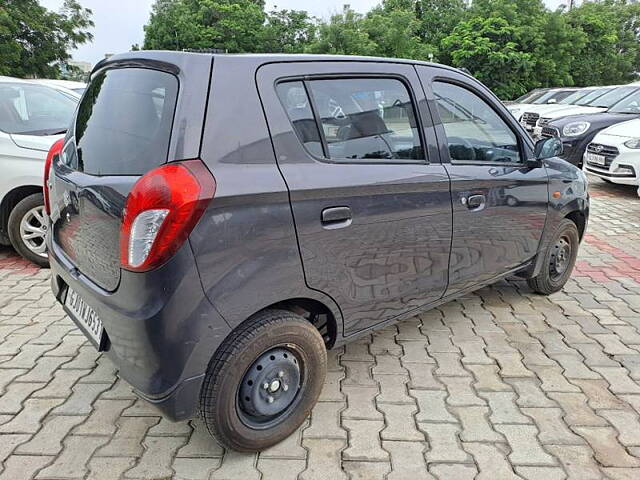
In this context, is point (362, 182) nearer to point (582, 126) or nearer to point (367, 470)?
point (367, 470)

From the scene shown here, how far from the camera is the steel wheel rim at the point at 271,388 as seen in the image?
2.21 metres

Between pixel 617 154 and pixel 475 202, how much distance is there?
6263 mm

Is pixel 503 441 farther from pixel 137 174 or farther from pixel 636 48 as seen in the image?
pixel 636 48

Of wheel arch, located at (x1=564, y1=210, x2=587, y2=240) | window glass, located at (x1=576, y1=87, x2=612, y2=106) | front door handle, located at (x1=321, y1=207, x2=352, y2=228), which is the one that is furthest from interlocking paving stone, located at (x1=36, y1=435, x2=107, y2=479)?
window glass, located at (x1=576, y1=87, x2=612, y2=106)

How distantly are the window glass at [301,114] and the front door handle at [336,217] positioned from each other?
0.84 ft

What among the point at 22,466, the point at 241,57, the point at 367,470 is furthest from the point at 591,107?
the point at 22,466

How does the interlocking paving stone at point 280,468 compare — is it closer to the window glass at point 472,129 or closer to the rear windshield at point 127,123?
the rear windshield at point 127,123

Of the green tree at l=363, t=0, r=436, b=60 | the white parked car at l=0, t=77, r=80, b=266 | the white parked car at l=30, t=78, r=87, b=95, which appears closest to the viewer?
the white parked car at l=0, t=77, r=80, b=266

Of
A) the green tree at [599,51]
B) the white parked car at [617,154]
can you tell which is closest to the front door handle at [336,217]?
the white parked car at [617,154]

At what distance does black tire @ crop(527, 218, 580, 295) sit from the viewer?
12.5 ft

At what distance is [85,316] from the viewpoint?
7.62 ft

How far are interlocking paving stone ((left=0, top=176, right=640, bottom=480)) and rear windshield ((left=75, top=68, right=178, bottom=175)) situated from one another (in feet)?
4.10

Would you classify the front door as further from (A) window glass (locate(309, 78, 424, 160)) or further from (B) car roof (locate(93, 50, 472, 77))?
(B) car roof (locate(93, 50, 472, 77))

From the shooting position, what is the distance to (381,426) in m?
2.49
